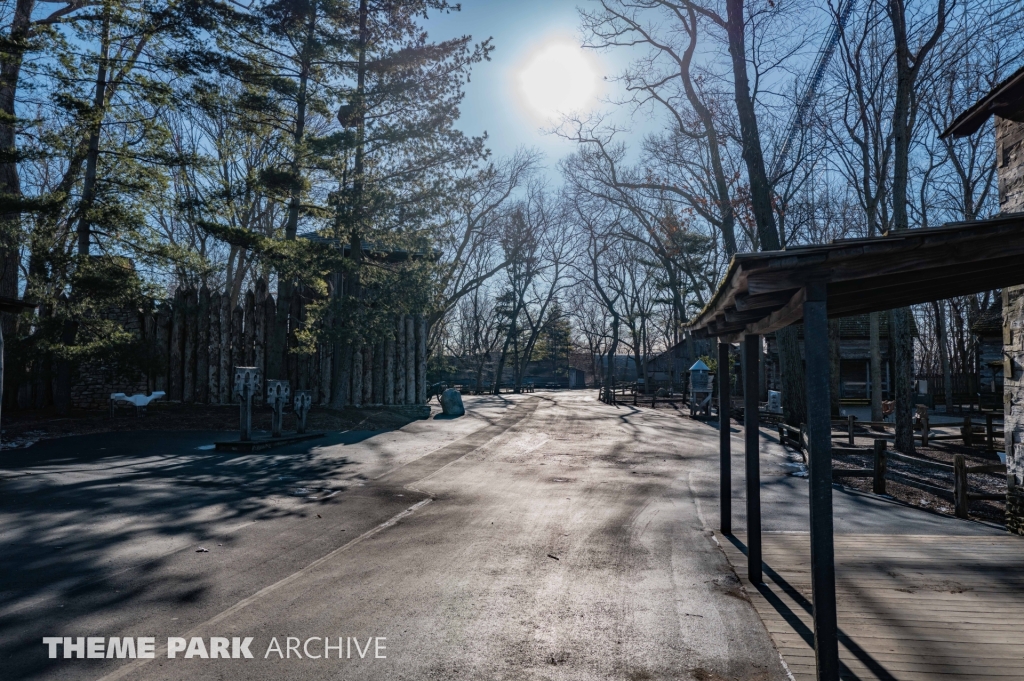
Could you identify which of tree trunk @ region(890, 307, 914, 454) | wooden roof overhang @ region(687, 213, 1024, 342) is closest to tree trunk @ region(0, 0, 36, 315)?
wooden roof overhang @ region(687, 213, 1024, 342)

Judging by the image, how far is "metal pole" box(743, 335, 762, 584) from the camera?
222 inches

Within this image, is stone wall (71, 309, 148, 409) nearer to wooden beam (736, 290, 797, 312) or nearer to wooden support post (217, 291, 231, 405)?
wooden support post (217, 291, 231, 405)

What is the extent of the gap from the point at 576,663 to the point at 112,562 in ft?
14.4

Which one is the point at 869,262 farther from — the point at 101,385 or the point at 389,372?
the point at 101,385

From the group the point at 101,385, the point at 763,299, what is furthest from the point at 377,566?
the point at 101,385

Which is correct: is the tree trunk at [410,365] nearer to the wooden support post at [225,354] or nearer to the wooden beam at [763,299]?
the wooden support post at [225,354]

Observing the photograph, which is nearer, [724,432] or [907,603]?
[907,603]

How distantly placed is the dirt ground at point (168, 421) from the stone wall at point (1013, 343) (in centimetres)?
1330

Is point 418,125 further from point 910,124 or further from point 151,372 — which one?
point 910,124

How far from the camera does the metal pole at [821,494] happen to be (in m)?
3.65

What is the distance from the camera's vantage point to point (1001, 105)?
24.1 feet

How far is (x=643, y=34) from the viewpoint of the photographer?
20.8 meters

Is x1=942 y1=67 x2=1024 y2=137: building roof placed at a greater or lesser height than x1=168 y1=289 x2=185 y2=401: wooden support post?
greater

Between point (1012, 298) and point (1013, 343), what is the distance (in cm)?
55
